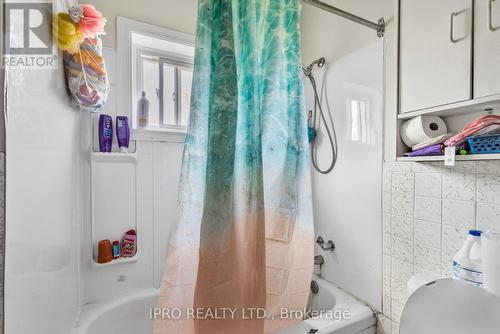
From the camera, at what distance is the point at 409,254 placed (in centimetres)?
120

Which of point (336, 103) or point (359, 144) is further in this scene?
point (336, 103)

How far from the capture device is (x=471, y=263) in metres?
0.85

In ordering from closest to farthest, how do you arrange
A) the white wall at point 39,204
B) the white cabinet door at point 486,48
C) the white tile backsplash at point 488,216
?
the white wall at point 39,204
the white cabinet door at point 486,48
the white tile backsplash at point 488,216

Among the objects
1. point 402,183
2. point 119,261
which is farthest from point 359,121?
point 119,261

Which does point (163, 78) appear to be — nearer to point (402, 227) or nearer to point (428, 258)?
point (402, 227)

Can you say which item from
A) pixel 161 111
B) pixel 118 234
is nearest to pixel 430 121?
pixel 161 111

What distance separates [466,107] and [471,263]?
0.54 m

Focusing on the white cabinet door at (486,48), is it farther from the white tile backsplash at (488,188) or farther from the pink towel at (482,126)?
the white tile backsplash at (488,188)

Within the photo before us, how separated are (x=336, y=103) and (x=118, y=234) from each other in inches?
63.7

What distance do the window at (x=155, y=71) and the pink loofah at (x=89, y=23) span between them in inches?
19.5

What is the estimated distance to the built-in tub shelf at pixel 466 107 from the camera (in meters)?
0.78

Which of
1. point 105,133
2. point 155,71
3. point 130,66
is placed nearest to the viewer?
point 105,133

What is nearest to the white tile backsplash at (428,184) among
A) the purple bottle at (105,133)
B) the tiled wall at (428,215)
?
the tiled wall at (428,215)

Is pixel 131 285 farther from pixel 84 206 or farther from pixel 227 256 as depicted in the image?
pixel 227 256
